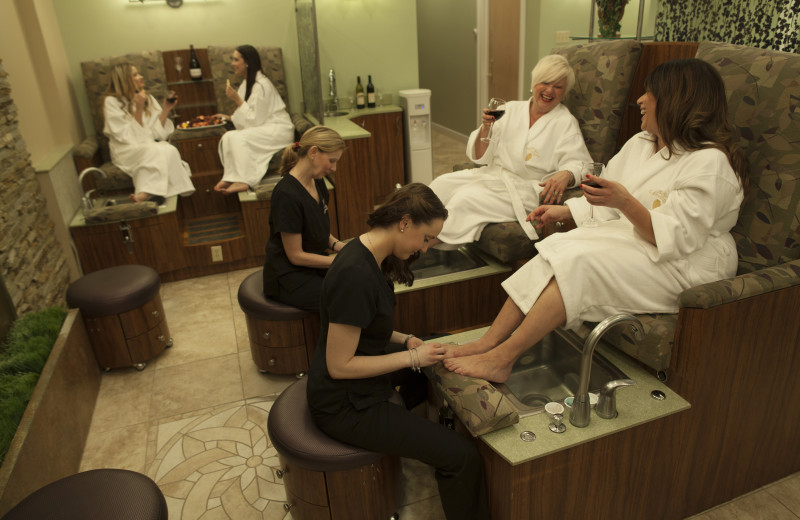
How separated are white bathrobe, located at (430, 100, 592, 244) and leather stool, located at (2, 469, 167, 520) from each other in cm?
174

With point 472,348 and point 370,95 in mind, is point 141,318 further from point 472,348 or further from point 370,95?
point 370,95

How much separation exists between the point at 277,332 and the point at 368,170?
1977mm

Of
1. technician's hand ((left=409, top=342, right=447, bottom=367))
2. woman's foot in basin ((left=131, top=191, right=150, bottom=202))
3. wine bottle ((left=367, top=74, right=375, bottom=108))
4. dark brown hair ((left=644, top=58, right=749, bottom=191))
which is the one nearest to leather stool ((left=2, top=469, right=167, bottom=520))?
technician's hand ((left=409, top=342, right=447, bottom=367))

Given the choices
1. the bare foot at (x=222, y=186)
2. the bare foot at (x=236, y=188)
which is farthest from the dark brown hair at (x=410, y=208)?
the bare foot at (x=222, y=186)

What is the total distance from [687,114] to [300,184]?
1.44 m

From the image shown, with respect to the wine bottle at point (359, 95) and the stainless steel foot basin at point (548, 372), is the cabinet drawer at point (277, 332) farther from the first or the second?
the wine bottle at point (359, 95)

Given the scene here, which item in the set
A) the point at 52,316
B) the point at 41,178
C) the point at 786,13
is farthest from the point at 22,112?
the point at 786,13

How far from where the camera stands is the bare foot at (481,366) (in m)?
1.85

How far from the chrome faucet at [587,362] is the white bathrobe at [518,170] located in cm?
121

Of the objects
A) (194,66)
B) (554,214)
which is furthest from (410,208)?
(194,66)

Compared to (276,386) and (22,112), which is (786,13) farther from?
(22,112)

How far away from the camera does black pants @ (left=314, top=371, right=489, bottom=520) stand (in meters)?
1.64

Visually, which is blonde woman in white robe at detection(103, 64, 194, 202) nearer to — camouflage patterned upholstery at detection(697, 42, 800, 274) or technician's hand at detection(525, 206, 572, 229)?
technician's hand at detection(525, 206, 572, 229)

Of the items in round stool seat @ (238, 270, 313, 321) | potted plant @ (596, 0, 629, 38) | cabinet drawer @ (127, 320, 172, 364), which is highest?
potted plant @ (596, 0, 629, 38)
